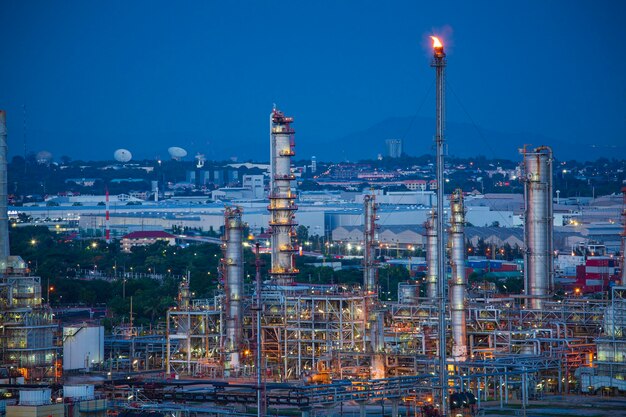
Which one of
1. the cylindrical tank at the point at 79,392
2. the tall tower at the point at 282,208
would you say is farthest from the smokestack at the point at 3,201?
the cylindrical tank at the point at 79,392

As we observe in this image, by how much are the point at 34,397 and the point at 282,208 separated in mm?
20373

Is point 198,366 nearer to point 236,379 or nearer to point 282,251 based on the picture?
point 236,379

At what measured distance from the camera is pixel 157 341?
50.6m

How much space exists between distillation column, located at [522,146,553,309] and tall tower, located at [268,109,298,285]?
8.09 m

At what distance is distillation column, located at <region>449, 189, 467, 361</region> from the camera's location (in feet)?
152

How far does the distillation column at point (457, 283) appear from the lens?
4641 centimetres

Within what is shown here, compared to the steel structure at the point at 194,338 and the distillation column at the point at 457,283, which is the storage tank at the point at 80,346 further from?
the distillation column at the point at 457,283

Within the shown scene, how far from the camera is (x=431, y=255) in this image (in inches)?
2173

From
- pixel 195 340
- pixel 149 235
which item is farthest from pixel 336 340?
pixel 149 235

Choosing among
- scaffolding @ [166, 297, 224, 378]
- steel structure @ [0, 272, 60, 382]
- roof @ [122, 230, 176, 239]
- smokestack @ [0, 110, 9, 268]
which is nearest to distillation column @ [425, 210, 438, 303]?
scaffolding @ [166, 297, 224, 378]

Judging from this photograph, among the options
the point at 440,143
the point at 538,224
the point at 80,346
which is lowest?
the point at 80,346

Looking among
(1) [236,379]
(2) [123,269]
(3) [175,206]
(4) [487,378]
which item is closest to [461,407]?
(4) [487,378]

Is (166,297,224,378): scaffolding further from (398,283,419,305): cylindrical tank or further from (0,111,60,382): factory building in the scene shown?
(398,283,419,305): cylindrical tank

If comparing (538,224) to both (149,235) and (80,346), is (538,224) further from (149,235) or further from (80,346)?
(149,235)
